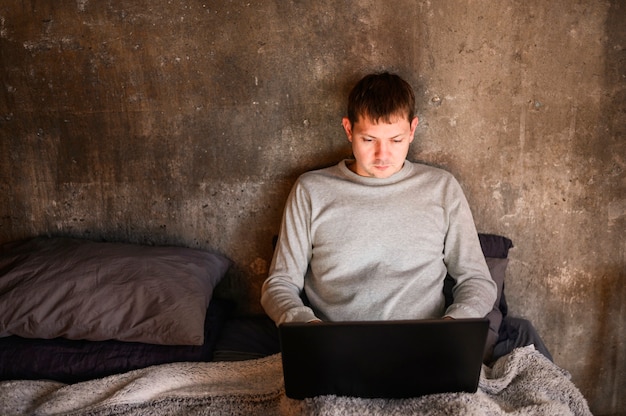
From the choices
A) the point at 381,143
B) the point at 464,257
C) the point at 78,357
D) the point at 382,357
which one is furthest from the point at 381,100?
the point at 78,357

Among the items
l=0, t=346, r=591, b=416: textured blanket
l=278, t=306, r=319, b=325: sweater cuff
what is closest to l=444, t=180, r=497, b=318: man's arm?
l=0, t=346, r=591, b=416: textured blanket

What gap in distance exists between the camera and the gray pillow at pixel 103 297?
5.21 feet

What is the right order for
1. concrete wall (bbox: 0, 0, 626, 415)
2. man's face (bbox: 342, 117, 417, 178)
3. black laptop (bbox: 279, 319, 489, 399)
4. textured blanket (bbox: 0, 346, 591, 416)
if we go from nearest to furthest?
black laptop (bbox: 279, 319, 489, 399) → textured blanket (bbox: 0, 346, 591, 416) → man's face (bbox: 342, 117, 417, 178) → concrete wall (bbox: 0, 0, 626, 415)

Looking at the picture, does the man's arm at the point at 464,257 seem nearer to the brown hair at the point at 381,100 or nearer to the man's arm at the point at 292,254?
the brown hair at the point at 381,100

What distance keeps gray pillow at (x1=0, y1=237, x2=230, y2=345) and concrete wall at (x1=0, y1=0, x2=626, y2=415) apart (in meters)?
0.29

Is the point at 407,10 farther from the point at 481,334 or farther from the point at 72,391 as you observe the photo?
the point at 72,391

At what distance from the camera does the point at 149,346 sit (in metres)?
1.62

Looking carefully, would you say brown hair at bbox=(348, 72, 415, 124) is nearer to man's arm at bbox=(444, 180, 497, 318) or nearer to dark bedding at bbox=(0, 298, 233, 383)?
man's arm at bbox=(444, 180, 497, 318)

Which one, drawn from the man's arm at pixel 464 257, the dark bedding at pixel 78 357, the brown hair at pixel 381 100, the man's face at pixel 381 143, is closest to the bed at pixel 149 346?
the dark bedding at pixel 78 357

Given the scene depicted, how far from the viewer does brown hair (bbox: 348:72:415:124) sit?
60.7 inches

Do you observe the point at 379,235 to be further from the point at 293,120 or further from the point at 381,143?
the point at 293,120

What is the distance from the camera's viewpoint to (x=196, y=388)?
57.3 inches

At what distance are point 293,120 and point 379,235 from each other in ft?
1.94

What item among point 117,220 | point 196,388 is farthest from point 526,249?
point 117,220
